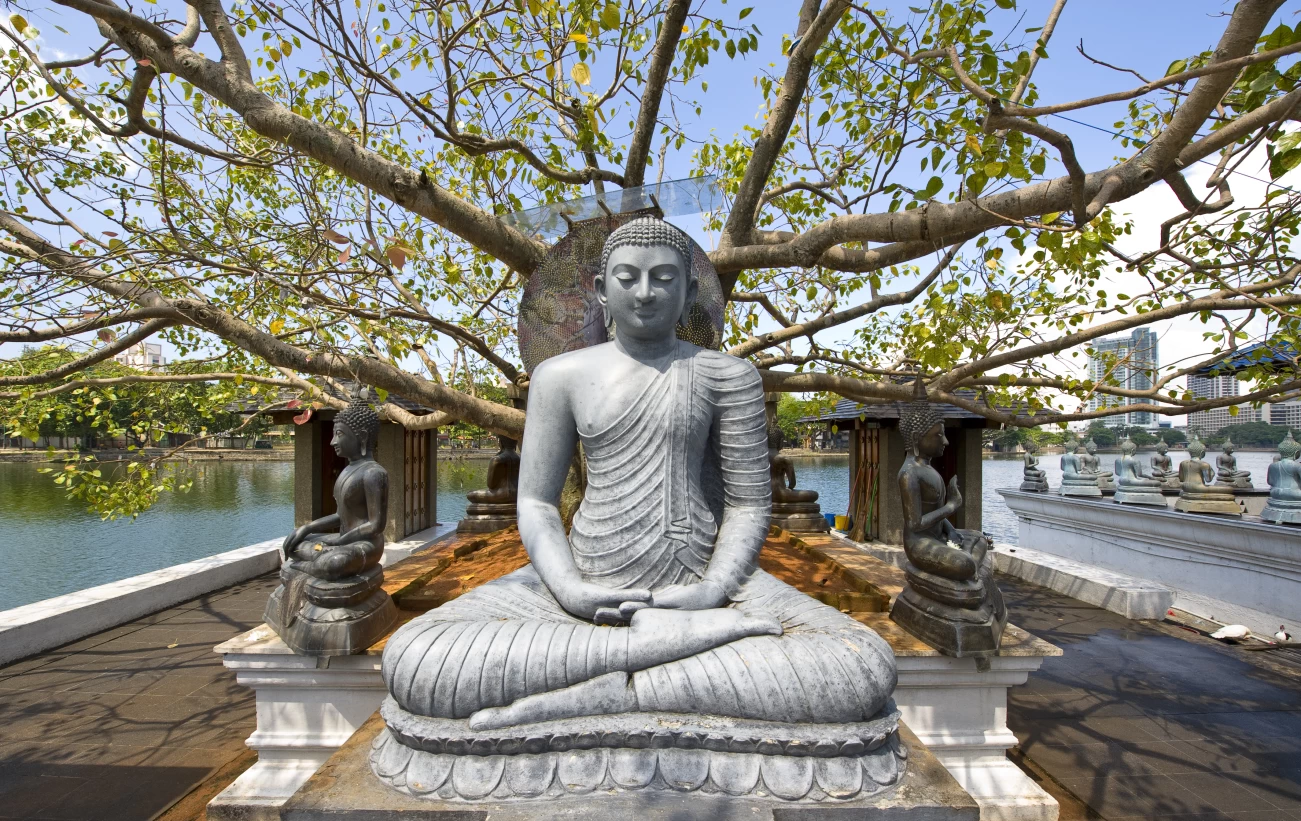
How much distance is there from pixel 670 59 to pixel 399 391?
3653 mm

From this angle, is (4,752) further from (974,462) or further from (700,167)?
(974,462)

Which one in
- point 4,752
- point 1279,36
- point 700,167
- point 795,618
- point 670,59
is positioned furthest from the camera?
point 700,167

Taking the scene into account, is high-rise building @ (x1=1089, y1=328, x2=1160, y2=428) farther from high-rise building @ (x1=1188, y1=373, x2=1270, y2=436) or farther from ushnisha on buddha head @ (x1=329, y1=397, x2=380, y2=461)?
ushnisha on buddha head @ (x1=329, y1=397, x2=380, y2=461)

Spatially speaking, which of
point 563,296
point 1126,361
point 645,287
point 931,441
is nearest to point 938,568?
point 931,441

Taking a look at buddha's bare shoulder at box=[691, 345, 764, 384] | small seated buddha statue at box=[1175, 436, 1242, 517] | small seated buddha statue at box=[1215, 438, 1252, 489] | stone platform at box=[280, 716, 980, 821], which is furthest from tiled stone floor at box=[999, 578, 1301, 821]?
small seated buddha statue at box=[1215, 438, 1252, 489]

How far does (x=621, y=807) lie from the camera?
2.24 meters

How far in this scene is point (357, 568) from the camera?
3.99m

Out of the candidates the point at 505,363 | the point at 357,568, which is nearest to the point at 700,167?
the point at 505,363

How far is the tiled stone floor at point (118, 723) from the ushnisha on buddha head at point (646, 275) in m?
4.22

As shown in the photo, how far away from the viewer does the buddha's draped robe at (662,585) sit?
2451 mm

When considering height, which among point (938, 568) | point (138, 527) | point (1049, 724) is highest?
point (938, 568)

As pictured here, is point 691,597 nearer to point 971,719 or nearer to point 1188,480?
point 971,719

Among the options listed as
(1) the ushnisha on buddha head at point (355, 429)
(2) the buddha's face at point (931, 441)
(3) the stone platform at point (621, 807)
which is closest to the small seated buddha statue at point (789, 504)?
(2) the buddha's face at point (931, 441)

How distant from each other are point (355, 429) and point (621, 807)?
9.36ft
